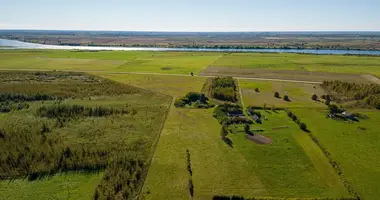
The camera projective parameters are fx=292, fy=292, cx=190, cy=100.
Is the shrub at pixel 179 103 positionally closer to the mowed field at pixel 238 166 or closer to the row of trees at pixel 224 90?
the row of trees at pixel 224 90

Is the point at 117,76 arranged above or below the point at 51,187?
above

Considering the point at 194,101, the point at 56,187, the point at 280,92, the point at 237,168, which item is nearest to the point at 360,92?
the point at 280,92

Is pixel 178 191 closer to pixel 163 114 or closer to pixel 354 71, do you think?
pixel 163 114

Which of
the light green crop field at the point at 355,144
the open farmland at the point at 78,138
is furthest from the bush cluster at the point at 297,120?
the open farmland at the point at 78,138

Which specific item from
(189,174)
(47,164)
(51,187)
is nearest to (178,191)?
(189,174)

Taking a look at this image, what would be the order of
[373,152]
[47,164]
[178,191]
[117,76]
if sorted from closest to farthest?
[178,191] → [47,164] → [373,152] → [117,76]

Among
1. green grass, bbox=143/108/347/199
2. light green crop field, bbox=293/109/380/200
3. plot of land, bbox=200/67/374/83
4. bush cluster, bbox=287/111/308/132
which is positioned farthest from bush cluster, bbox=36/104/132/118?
plot of land, bbox=200/67/374/83

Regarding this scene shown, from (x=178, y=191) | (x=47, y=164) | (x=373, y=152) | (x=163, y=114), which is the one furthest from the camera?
(x=163, y=114)
